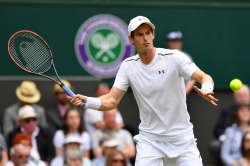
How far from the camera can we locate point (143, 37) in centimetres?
916

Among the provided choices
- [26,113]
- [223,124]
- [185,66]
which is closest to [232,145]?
[223,124]

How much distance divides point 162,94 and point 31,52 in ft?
4.47

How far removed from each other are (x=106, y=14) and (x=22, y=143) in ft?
12.6

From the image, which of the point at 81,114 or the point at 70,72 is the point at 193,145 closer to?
the point at 81,114

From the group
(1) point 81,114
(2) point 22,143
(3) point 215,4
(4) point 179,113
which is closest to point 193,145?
(4) point 179,113

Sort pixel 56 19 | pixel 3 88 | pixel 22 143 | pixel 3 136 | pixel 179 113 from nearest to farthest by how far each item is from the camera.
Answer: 1. pixel 179 113
2. pixel 22 143
3. pixel 3 136
4. pixel 3 88
5. pixel 56 19

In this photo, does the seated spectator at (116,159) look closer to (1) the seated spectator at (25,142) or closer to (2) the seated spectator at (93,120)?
(1) the seated spectator at (25,142)

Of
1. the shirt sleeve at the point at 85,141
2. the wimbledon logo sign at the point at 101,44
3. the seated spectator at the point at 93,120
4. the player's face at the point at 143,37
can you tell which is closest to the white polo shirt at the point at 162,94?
the player's face at the point at 143,37

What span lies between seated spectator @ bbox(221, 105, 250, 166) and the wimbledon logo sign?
262cm

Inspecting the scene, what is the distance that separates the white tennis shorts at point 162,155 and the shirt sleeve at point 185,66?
660mm

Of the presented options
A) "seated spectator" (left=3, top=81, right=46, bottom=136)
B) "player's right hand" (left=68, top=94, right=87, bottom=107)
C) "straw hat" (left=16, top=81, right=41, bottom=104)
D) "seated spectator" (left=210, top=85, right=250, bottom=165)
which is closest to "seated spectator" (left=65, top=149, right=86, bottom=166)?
"seated spectator" (left=3, top=81, right=46, bottom=136)

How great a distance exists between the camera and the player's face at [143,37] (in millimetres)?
9148

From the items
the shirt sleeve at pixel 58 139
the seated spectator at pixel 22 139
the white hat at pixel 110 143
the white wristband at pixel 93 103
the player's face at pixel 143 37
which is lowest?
the white hat at pixel 110 143

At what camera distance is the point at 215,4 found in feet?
50.6
